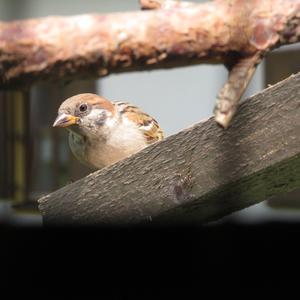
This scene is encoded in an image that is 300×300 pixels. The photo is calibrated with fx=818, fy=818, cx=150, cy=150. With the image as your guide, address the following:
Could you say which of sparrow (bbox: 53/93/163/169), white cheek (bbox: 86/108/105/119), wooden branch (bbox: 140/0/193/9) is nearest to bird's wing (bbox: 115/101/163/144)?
sparrow (bbox: 53/93/163/169)

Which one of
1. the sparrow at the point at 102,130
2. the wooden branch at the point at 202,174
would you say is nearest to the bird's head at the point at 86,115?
the sparrow at the point at 102,130

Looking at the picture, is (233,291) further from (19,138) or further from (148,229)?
(19,138)

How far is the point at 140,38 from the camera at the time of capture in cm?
74

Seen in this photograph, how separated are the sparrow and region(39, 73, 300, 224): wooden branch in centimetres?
66

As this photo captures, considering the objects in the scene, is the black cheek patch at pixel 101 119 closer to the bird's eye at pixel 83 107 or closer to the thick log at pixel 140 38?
the bird's eye at pixel 83 107

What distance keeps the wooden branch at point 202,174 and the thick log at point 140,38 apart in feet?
1.14

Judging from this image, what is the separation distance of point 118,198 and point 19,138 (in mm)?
2204

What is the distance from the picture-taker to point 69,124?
1.99 meters

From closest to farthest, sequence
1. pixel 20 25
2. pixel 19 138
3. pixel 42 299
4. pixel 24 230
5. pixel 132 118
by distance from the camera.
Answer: pixel 20 25 → pixel 42 299 → pixel 24 230 → pixel 132 118 → pixel 19 138

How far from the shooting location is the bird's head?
1990 mm

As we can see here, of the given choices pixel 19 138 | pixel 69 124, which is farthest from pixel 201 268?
pixel 19 138

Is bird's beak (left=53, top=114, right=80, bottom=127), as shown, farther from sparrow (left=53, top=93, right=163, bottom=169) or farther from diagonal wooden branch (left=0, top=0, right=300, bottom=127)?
diagonal wooden branch (left=0, top=0, right=300, bottom=127)

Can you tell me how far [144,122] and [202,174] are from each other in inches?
36.9

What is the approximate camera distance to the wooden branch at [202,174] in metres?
1.16
